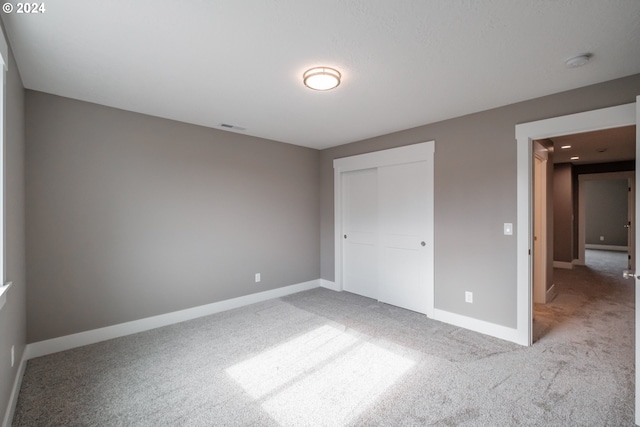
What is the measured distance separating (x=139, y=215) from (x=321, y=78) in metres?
2.49

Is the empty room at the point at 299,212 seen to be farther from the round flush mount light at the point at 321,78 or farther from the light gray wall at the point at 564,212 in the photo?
the light gray wall at the point at 564,212

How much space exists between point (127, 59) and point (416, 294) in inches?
152

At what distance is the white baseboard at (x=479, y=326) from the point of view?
298 centimetres

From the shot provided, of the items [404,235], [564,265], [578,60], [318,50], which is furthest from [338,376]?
[564,265]

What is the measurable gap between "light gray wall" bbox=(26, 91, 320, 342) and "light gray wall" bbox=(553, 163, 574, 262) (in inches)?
240

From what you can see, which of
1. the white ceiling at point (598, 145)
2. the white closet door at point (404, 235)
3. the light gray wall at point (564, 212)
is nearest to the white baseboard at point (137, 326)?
the white closet door at point (404, 235)

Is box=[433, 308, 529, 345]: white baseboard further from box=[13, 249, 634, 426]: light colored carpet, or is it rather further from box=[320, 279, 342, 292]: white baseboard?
box=[320, 279, 342, 292]: white baseboard

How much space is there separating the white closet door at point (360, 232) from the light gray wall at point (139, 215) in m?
1.02

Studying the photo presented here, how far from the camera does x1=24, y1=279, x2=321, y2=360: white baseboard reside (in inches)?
107

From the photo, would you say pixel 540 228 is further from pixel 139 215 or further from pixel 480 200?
pixel 139 215

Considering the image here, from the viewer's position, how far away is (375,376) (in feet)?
7.71

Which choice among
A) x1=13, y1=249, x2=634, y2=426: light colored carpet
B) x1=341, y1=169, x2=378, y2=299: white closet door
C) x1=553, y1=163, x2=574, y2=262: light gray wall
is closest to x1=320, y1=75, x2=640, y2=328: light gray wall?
x1=13, y1=249, x2=634, y2=426: light colored carpet

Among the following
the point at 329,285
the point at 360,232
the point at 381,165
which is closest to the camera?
the point at 381,165

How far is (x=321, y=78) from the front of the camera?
2.30m
